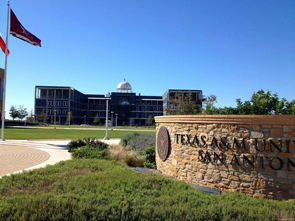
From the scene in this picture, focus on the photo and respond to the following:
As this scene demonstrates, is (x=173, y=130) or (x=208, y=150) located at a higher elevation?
(x=173, y=130)

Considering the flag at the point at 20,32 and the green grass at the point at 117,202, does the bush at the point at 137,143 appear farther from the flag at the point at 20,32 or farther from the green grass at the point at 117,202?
the flag at the point at 20,32

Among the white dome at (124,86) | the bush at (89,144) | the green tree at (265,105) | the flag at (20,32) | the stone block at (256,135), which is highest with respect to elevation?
the white dome at (124,86)

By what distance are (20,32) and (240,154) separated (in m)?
22.1

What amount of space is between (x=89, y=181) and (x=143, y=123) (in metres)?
105

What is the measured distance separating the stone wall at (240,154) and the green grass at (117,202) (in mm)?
1637

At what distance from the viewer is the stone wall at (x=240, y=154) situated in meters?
6.12

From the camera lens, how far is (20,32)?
21500 mm

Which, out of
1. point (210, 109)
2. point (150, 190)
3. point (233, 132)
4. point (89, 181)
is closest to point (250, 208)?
point (150, 190)

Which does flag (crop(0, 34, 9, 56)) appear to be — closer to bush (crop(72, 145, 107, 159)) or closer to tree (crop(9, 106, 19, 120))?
bush (crop(72, 145, 107, 159))

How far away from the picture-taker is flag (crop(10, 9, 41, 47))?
21.2 meters

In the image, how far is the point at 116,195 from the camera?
4719 millimetres

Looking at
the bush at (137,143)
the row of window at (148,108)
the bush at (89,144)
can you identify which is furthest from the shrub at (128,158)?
the row of window at (148,108)

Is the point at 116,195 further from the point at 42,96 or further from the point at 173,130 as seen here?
the point at 42,96

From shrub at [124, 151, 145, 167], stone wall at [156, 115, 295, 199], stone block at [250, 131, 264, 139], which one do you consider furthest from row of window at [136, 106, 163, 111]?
stone block at [250, 131, 264, 139]
